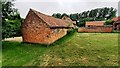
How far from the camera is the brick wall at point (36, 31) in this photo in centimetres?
1933

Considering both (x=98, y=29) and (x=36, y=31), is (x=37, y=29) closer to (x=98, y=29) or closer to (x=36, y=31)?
(x=36, y=31)

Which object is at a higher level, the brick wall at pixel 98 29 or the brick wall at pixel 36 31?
the brick wall at pixel 36 31

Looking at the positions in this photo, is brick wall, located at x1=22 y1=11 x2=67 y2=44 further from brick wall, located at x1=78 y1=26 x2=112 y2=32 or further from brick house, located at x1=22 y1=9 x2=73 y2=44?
brick wall, located at x1=78 y1=26 x2=112 y2=32

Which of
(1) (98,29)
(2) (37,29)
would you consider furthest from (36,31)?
(1) (98,29)

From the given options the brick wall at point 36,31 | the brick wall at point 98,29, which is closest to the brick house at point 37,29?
the brick wall at point 36,31

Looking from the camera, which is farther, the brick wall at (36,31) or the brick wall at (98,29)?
the brick wall at (98,29)

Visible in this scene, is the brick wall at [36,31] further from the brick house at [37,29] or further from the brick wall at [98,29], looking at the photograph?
the brick wall at [98,29]

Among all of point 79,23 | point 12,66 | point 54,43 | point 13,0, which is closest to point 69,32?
point 54,43

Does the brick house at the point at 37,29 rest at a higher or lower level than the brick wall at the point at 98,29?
higher

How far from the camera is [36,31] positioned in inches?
789

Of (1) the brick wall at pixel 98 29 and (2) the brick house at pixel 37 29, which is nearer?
(2) the brick house at pixel 37 29

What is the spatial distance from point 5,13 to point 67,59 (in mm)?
8612

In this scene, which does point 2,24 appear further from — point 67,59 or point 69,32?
point 69,32

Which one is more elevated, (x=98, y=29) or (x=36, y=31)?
(x=36, y=31)
